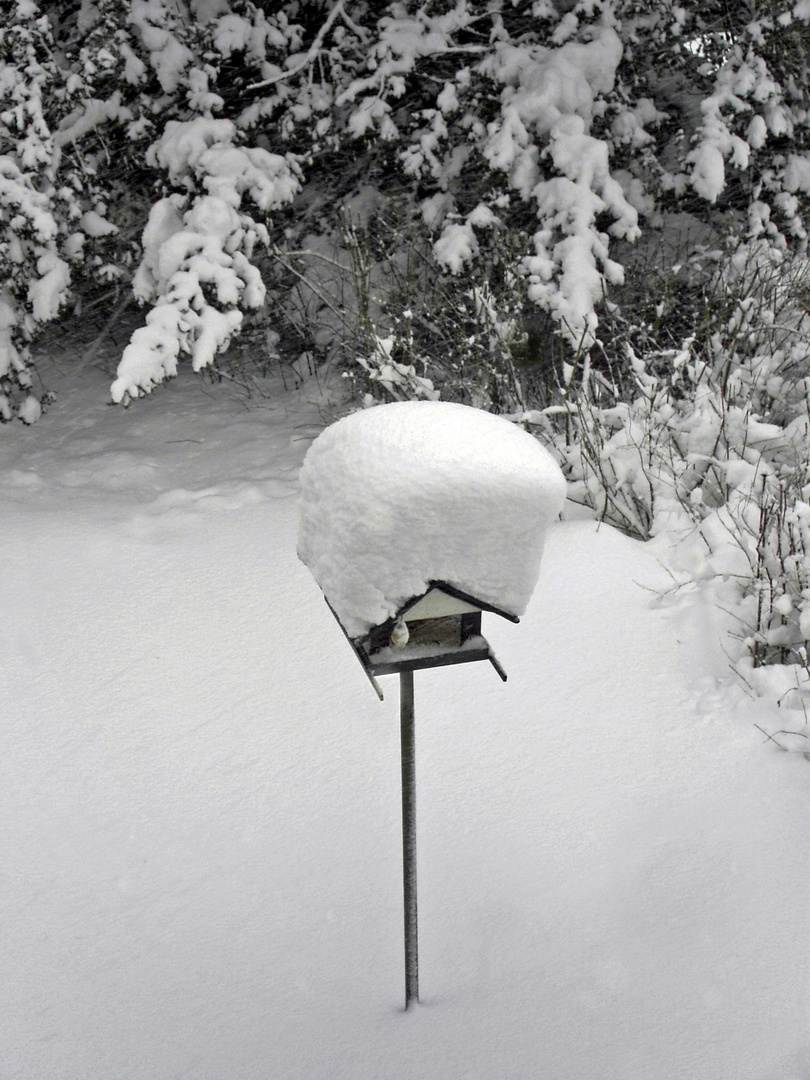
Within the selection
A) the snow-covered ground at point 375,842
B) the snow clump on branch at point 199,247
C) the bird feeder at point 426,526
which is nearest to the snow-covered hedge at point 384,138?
the snow clump on branch at point 199,247

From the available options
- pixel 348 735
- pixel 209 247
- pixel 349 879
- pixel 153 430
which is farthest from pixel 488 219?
pixel 349 879

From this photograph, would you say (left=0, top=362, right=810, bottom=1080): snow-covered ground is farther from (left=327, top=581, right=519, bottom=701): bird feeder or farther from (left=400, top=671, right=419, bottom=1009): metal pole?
(left=327, top=581, right=519, bottom=701): bird feeder

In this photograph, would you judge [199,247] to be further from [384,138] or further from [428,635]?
[428,635]

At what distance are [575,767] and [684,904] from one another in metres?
0.55

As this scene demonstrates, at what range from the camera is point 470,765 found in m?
2.76

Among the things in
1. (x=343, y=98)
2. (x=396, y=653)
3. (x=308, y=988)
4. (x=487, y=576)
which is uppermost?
(x=343, y=98)

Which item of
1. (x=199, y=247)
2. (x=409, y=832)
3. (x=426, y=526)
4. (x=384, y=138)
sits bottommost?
(x=409, y=832)

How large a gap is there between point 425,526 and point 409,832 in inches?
29.5

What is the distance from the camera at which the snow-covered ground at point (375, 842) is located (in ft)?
6.44

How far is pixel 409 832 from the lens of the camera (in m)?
1.87

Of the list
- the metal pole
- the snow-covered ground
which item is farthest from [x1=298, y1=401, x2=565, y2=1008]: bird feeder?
the snow-covered ground

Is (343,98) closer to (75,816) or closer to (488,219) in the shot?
(488,219)

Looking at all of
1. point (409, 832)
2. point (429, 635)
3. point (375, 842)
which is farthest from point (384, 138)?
point (409, 832)

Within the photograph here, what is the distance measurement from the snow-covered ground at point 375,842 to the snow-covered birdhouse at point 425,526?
954 millimetres
